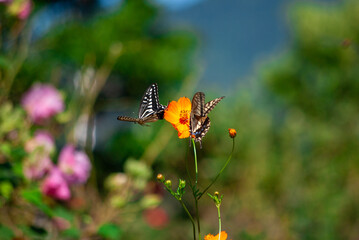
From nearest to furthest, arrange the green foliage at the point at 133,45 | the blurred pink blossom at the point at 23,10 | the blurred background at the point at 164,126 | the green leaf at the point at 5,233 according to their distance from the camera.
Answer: the green leaf at the point at 5,233 → the blurred pink blossom at the point at 23,10 → the blurred background at the point at 164,126 → the green foliage at the point at 133,45

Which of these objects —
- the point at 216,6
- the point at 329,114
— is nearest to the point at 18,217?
the point at 329,114

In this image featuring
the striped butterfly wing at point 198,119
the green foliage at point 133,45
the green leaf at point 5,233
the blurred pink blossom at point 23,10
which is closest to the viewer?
the striped butterfly wing at point 198,119

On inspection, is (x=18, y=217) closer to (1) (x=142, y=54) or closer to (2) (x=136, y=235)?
(2) (x=136, y=235)

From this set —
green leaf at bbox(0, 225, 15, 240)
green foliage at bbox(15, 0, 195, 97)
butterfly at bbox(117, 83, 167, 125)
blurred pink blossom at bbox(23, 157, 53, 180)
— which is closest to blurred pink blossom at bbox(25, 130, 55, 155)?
blurred pink blossom at bbox(23, 157, 53, 180)

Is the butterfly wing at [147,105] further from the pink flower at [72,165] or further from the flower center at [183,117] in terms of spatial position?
the pink flower at [72,165]

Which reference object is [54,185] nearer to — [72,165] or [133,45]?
[72,165]

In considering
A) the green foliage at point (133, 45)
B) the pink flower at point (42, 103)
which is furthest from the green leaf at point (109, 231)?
the green foliage at point (133, 45)
